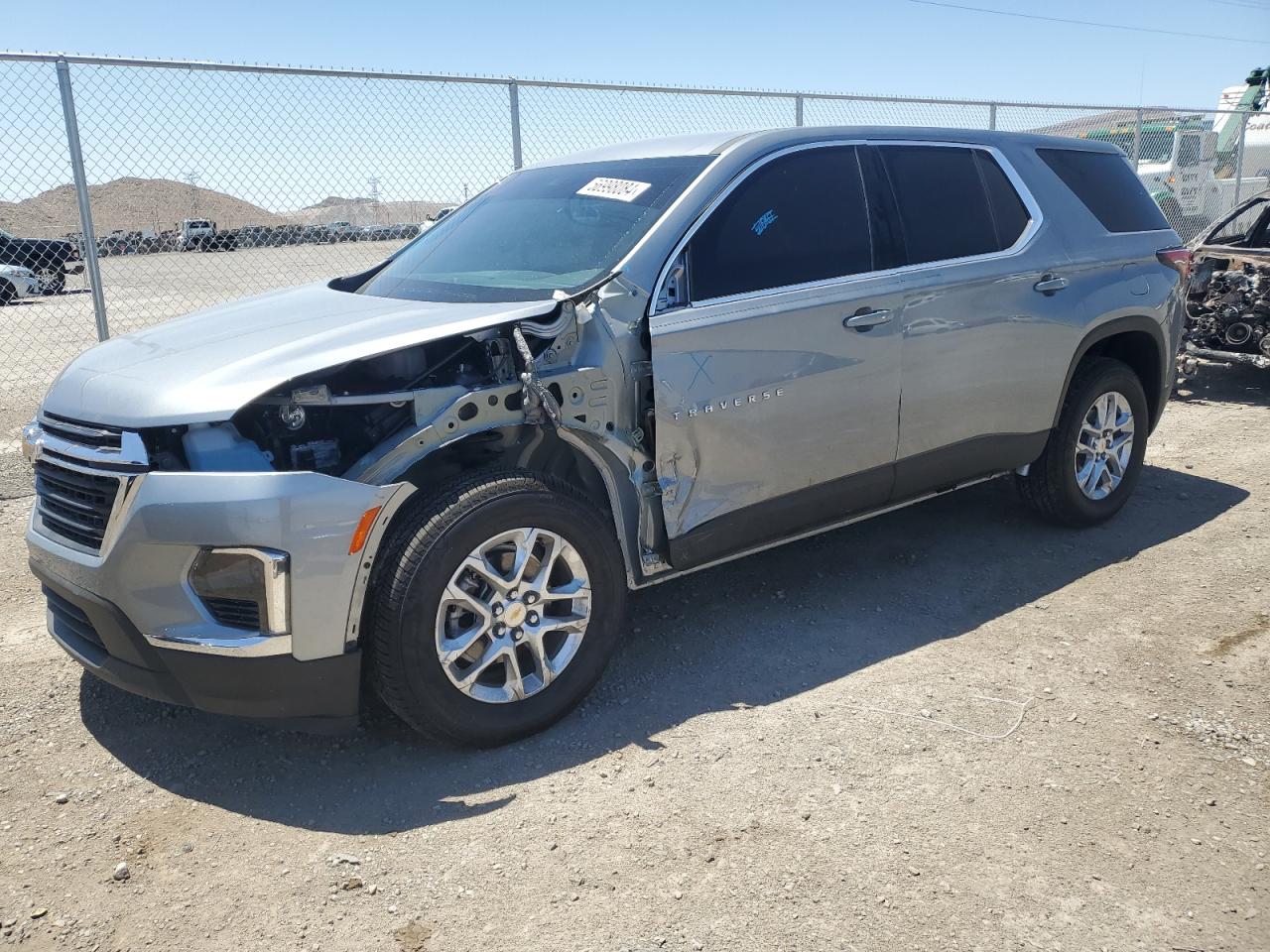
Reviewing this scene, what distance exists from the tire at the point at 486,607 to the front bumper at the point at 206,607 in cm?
11

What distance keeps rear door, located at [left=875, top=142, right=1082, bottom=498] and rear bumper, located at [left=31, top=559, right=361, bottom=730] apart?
2484mm

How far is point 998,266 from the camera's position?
4.53 metres

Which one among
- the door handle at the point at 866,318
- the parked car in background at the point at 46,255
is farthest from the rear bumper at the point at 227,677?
the parked car in background at the point at 46,255

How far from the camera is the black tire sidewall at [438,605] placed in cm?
306

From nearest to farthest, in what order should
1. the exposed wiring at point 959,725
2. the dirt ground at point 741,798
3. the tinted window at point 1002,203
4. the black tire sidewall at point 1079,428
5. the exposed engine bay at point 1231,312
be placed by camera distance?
1. the dirt ground at point 741,798
2. the exposed wiring at point 959,725
3. the tinted window at point 1002,203
4. the black tire sidewall at point 1079,428
5. the exposed engine bay at point 1231,312

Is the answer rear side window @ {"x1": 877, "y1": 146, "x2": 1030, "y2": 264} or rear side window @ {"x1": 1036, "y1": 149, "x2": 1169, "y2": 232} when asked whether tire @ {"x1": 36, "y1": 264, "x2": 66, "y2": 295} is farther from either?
rear side window @ {"x1": 1036, "y1": 149, "x2": 1169, "y2": 232}

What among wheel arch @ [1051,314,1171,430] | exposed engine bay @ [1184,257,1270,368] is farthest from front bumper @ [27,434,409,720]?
exposed engine bay @ [1184,257,1270,368]

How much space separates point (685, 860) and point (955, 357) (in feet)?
8.40

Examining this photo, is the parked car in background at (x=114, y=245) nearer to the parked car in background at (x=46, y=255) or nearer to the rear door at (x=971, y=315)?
the parked car in background at (x=46, y=255)

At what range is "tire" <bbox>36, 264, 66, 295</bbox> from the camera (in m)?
8.21

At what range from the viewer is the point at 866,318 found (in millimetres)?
4055

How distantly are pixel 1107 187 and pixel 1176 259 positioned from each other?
0.54m

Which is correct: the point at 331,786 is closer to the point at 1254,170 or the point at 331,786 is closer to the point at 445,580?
the point at 445,580

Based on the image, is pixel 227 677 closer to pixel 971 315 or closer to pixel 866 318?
pixel 866 318
